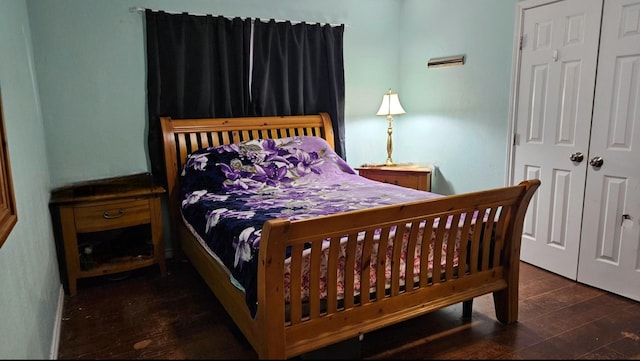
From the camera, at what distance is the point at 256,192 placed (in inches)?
119

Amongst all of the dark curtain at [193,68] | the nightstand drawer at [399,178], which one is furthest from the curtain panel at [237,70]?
the nightstand drawer at [399,178]

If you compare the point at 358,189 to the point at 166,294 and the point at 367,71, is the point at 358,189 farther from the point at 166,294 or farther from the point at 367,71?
the point at 367,71

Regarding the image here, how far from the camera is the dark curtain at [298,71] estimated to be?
376cm

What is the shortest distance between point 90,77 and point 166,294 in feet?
5.57

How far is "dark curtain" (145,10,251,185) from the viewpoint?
336cm

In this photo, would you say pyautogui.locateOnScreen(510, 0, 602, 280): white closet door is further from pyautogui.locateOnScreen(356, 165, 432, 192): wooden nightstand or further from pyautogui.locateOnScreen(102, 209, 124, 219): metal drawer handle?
pyautogui.locateOnScreen(102, 209, 124, 219): metal drawer handle

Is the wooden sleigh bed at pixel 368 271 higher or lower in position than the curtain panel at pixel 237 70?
lower

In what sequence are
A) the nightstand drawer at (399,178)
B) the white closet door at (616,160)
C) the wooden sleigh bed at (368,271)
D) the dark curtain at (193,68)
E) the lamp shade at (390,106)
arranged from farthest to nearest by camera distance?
the lamp shade at (390,106), the nightstand drawer at (399,178), the dark curtain at (193,68), the white closet door at (616,160), the wooden sleigh bed at (368,271)

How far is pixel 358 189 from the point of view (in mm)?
3105

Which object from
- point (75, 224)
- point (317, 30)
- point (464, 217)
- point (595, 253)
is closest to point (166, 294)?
point (75, 224)

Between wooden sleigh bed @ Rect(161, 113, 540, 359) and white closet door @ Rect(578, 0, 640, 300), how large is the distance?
3.26 ft

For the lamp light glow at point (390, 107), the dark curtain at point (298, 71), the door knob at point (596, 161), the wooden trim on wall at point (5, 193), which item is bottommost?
the door knob at point (596, 161)

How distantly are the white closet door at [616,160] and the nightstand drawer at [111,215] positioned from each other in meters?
3.15

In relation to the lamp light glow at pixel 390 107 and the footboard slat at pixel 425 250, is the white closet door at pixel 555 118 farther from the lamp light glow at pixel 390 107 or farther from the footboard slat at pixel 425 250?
the footboard slat at pixel 425 250
